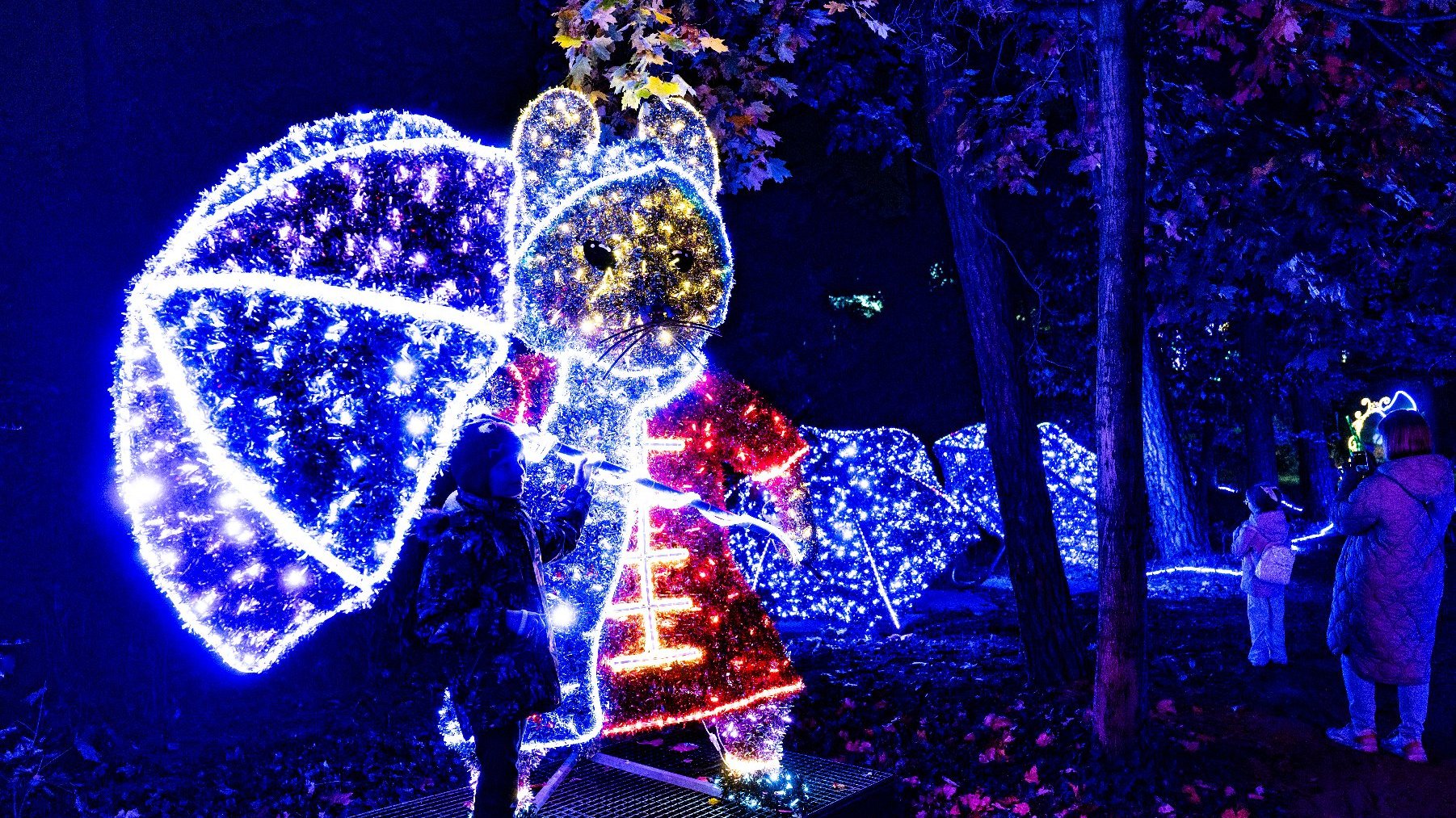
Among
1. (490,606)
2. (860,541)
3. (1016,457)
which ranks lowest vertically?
(860,541)

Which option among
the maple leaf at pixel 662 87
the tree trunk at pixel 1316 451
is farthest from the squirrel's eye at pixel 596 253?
the tree trunk at pixel 1316 451

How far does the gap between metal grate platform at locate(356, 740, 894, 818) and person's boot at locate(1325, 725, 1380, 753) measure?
2.41 m

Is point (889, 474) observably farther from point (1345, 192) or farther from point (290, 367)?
point (290, 367)

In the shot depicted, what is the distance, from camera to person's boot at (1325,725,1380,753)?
429 cm

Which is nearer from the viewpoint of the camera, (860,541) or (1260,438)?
(860,541)

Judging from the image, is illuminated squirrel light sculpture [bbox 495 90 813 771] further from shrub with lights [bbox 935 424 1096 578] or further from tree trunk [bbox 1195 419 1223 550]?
tree trunk [bbox 1195 419 1223 550]

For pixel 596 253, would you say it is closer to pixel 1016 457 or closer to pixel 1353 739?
pixel 1016 457

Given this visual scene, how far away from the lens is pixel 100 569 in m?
5.27

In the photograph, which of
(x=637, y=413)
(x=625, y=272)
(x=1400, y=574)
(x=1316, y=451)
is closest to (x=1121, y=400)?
(x=1400, y=574)

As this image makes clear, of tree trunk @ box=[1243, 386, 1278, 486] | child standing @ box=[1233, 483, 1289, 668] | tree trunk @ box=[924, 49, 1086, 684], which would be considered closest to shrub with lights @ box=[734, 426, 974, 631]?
tree trunk @ box=[924, 49, 1086, 684]

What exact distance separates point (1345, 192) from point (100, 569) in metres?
8.58

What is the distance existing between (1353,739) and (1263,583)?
53.1 inches

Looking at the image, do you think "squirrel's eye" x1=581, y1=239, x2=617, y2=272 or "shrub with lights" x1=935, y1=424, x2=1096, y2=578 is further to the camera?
"shrub with lights" x1=935, y1=424, x2=1096, y2=578

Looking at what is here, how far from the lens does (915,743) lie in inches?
190
